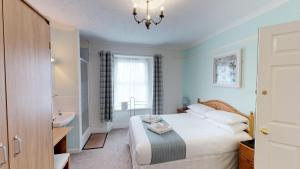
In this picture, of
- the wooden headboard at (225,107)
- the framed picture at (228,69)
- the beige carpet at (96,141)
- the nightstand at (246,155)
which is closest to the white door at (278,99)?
the nightstand at (246,155)

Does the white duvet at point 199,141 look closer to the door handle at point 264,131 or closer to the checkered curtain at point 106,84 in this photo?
the door handle at point 264,131

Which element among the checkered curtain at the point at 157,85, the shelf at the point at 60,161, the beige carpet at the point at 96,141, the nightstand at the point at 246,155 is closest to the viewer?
the shelf at the point at 60,161

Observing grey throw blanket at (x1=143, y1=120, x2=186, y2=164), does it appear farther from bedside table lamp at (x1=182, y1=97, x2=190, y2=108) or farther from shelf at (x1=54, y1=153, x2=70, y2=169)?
bedside table lamp at (x1=182, y1=97, x2=190, y2=108)

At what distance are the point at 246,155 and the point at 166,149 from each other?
3.54ft

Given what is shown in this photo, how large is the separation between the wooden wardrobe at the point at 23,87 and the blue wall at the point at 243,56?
9.33ft

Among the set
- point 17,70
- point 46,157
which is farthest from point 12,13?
point 46,157

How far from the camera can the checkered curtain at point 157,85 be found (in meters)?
4.73

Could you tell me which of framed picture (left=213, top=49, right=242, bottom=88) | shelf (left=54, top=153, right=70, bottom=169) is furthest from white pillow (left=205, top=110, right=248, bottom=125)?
shelf (left=54, top=153, right=70, bottom=169)

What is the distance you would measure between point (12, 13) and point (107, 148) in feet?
10.4

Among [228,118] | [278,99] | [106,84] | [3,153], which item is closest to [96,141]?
[106,84]

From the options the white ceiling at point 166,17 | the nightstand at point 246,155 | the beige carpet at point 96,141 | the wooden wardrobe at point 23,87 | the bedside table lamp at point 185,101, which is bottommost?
the beige carpet at point 96,141

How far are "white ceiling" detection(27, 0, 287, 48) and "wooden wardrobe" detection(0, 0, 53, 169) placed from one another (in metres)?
1.27

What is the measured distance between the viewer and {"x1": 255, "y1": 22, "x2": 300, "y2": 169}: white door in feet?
4.91

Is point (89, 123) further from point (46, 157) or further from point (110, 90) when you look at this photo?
point (46, 157)
